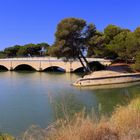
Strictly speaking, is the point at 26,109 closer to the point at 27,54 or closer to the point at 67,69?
the point at 67,69

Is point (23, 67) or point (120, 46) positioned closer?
point (120, 46)

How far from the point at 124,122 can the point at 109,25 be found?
57.3 metres

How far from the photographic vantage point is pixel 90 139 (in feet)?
24.7

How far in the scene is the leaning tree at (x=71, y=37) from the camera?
162 ft

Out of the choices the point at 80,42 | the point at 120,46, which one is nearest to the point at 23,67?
the point at 120,46

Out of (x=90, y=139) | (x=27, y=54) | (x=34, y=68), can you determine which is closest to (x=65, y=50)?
(x=34, y=68)

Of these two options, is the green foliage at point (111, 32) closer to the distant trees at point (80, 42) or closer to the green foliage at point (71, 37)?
the distant trees at point (80, 42)

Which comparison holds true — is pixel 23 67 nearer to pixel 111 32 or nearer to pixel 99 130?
pixel 111 32

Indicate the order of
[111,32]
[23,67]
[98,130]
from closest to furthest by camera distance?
1. [98,130]
2. [111,32]
3. [23,67]

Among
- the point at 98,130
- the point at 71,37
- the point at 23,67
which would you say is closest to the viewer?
the point at 98,130

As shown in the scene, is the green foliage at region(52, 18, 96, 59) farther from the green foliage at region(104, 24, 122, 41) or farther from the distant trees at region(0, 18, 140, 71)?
the green foliage at region(104, 24, 122, 41)

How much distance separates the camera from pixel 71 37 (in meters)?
50.5

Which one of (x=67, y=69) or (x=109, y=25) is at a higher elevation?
(x=109, y=25)

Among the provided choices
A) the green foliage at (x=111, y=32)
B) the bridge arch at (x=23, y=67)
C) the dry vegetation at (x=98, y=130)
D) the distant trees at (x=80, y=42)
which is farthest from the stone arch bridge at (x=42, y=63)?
the dry vegetation at (x=98, y=130)
